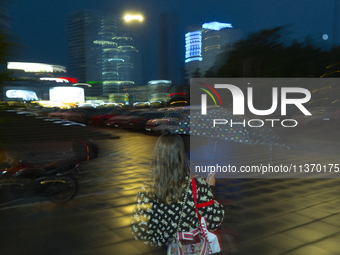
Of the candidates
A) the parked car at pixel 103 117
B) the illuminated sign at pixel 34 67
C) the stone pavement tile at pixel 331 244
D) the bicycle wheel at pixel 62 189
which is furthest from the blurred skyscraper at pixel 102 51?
the stone pavement tile at pixel 331 244

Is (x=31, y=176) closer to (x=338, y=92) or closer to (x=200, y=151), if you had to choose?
(x=200, y=151)

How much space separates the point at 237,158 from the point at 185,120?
5.20 metres

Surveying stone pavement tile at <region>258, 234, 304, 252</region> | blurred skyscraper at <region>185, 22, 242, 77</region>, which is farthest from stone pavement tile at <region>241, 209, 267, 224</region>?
blurred skyscraper at <region>185, 22, 242, 77</region>

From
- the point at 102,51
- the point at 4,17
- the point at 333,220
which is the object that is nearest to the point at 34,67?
the point at 102,51

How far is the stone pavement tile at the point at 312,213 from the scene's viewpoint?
14.6 feet

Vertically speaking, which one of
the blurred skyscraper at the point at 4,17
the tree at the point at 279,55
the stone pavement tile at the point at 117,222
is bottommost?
the stone pavement tile at the point at 117,222

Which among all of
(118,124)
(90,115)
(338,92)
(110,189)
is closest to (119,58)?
(90,115)

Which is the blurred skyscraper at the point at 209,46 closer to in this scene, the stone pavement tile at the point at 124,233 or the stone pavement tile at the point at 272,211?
the stone pavement tile at the point at 272,211

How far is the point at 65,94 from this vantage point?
7094 cm

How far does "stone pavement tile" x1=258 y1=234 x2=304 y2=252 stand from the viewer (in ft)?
11.4

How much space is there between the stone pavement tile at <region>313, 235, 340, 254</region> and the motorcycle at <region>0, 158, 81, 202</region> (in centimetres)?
429

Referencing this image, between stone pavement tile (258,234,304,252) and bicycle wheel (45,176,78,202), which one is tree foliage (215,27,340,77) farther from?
stone pavement tile (258,234,304,252)

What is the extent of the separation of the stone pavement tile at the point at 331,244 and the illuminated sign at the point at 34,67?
4.32 metres

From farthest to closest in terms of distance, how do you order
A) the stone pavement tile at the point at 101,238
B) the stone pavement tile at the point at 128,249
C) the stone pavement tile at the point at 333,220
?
the stone pavement tile at the point at 333,220 → the stone pavement tile at the point at 101,238 → the stone pavement tile at the point at 128,249
